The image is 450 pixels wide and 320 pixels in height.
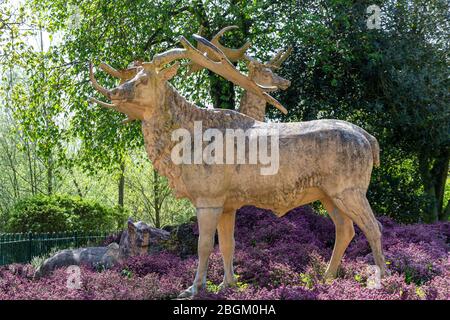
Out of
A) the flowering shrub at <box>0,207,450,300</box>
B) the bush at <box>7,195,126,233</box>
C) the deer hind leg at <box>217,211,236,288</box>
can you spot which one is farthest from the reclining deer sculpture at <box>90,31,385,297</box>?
the bush at <box>7,195,126,233</box>

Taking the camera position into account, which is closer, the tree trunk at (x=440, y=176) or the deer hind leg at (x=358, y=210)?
the deer hind leg at (x=358, y=210)

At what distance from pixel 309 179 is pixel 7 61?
45.3 feet

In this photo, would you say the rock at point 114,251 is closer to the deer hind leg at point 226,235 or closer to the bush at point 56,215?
the deer hind leg at point 226,235

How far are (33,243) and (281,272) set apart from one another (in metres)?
7.52

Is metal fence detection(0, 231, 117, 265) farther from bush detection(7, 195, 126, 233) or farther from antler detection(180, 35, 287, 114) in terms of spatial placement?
antler detection(180, 35, 287, 114)

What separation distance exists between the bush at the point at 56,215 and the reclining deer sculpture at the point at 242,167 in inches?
411

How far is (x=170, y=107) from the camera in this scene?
6691 millimetres

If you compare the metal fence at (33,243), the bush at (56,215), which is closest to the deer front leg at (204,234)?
the metal fence at (33,243)

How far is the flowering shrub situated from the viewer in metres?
5.95

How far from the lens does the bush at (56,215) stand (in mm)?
16016

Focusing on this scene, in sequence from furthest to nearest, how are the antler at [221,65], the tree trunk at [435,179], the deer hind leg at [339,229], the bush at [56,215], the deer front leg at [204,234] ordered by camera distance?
the tree trunk at [435,179] → the bush at [56,215] → the deer hind leg at [339,229] → the antler at [221,65] → the deer front leg at [204,234]

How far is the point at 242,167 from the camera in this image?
6.64m
